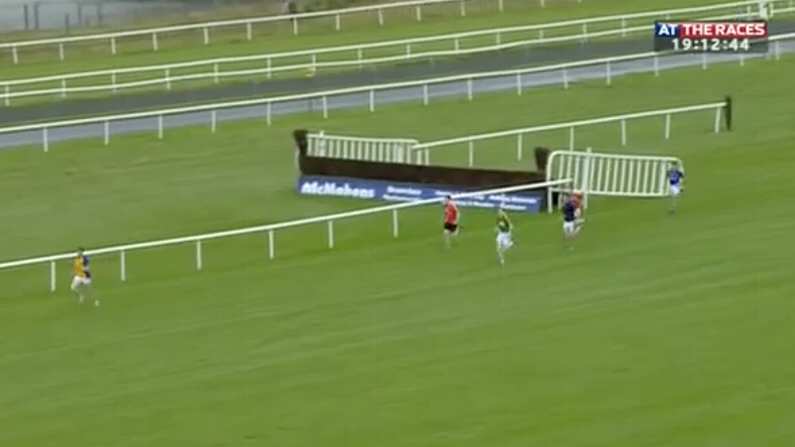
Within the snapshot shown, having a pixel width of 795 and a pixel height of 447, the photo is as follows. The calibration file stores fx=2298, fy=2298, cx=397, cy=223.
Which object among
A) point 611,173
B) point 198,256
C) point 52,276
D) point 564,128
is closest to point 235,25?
point 564,128

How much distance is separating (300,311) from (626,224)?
5.79 m

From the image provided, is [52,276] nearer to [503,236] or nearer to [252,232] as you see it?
[252,232]

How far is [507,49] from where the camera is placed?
4488 cm

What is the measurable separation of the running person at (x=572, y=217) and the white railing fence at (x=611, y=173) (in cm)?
195

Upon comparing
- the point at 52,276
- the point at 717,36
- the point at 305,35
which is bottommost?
the point at 305,35

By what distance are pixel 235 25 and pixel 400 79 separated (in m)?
9.54

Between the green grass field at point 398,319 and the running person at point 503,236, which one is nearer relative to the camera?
the green grass field at point 398,319

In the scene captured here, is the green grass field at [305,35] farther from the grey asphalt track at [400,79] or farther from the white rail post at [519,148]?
the white rail post at [519,148]

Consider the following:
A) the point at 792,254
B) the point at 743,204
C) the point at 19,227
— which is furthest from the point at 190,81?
the point at 792,254

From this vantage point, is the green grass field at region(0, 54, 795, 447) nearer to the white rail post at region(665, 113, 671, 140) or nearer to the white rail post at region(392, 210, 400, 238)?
the white rail post at region(392, 210, 400, 238)

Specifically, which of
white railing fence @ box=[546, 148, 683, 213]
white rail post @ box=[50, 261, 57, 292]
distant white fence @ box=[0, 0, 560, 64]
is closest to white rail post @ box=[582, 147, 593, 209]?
white railing fence @ box=[546, 148, 683, 213]

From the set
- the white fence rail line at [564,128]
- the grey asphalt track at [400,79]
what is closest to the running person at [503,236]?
the white fence rail line at [564,128]

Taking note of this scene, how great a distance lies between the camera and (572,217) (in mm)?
26797

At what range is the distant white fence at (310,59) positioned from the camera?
41.8 meters
